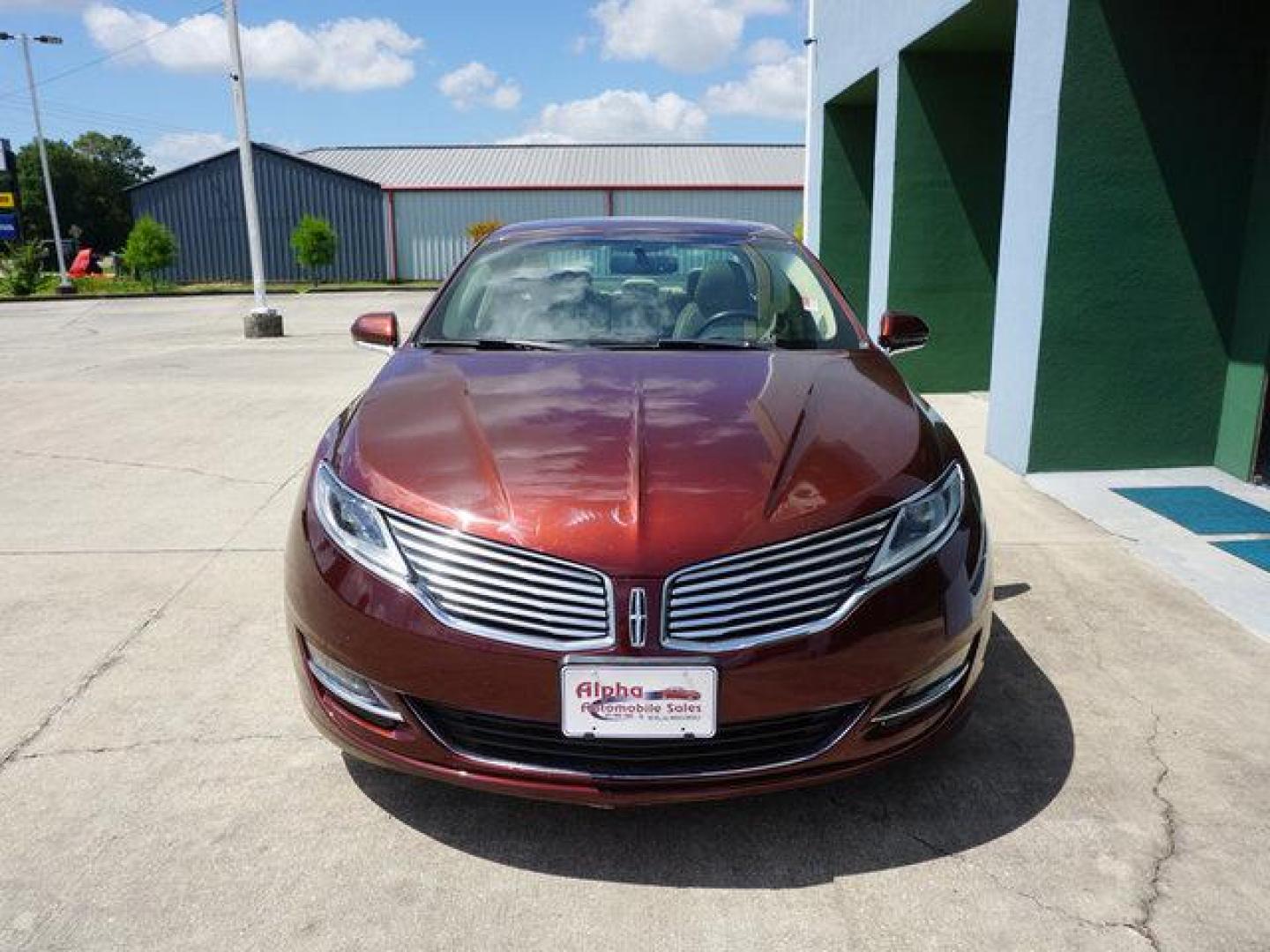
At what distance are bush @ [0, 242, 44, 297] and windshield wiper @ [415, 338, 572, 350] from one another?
27.9 m

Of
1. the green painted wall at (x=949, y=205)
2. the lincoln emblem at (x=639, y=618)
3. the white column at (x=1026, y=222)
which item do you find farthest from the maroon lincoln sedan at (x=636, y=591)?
the green painted wall at (x=949, y=205)

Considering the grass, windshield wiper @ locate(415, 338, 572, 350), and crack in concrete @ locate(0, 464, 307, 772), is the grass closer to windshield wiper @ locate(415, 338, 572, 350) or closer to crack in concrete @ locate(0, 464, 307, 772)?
crack in concrete @ locate(0, 464, 307, 772)

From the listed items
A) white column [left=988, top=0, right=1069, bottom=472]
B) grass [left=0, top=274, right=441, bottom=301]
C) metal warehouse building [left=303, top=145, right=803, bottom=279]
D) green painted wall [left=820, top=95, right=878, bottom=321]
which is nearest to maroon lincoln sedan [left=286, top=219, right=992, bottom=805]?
white column [left=988, top=0, right=1069, bottom=472]

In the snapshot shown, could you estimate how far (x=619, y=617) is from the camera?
2.10 m

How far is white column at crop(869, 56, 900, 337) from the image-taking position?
8367 millimetres

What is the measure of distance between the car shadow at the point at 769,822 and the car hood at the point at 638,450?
0.71 meters

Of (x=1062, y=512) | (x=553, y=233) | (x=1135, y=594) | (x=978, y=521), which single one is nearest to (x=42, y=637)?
(x=553, y=233)

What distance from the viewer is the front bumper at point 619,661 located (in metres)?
2.13

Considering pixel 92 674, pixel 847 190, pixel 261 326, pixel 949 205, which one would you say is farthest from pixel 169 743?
pixel 261 326

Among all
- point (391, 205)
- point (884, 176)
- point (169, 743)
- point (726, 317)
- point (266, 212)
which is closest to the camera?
point (169, 743)

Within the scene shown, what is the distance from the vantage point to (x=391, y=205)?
34.4m

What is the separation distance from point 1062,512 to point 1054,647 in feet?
6.03

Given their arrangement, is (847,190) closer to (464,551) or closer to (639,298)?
(639,298)

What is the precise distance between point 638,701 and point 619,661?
94mm
